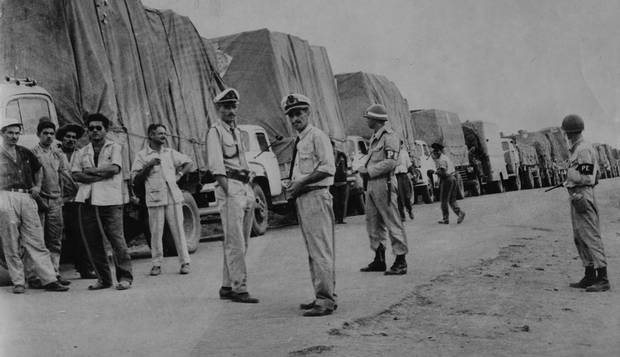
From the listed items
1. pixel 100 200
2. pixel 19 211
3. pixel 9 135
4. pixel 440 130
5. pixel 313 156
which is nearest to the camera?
pixel 313 156

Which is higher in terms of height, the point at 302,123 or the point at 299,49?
the point at 299,49

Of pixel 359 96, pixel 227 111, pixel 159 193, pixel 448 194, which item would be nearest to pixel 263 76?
pixel 448 194

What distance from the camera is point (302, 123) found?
5594 mm

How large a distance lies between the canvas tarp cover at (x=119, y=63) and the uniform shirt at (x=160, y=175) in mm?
1273

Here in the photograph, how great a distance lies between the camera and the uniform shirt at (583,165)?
20.6ft

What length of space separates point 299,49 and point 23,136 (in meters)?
9.46

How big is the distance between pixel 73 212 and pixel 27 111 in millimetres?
1310

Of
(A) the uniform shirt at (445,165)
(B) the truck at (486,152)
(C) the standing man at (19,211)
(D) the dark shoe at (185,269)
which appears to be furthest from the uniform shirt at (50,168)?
(B) the truck at (486,152)

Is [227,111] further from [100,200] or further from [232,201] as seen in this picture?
[100,200]

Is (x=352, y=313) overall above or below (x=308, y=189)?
below

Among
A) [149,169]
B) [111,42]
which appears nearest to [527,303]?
[149,169]

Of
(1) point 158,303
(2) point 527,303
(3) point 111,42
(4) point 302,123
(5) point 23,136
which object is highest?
(3) point 111,42

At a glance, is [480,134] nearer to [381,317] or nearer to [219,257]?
[219,257]

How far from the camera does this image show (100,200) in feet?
22.9
